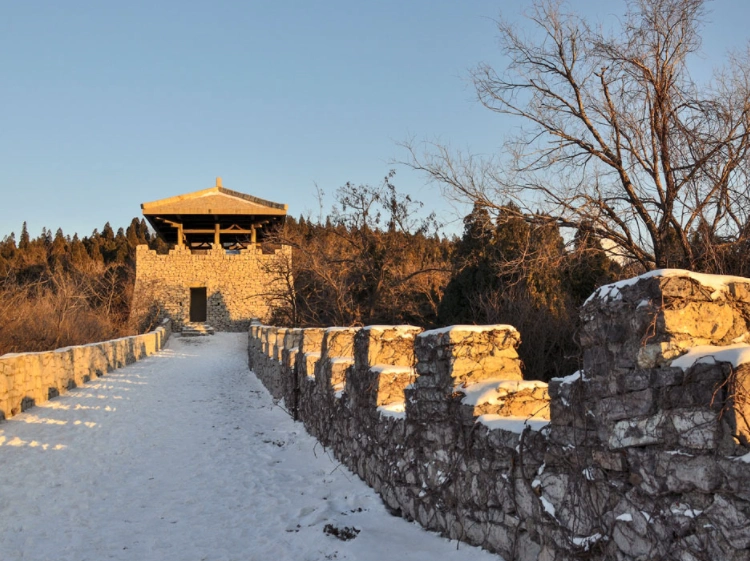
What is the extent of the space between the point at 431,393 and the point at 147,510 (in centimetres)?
288

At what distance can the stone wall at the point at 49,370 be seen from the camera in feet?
29.4

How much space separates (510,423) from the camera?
353 centimetres

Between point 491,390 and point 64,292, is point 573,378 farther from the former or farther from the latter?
point 64,292

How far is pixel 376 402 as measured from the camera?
18.1ft

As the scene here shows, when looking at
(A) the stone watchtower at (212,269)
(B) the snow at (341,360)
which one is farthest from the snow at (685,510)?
(A) the stone watchtower at (212,269)

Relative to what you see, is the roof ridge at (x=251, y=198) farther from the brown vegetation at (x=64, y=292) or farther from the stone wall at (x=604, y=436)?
the stone wall at (x=604, y=436)

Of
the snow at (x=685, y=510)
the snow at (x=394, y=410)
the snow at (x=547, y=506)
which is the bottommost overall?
the snow at (x=547, y=506)

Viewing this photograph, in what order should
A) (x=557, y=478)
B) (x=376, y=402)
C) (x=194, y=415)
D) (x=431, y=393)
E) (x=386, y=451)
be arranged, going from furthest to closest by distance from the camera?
(x=194, y=415), (x=376, y=402), (x=386, y=451), (x=431, y=393), (x=557, y=478)

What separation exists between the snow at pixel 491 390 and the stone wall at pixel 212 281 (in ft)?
95.5

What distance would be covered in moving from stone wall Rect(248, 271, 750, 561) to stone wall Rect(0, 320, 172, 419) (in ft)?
23.3

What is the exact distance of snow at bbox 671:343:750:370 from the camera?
87.0 inches

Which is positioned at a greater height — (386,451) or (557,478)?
(557,478)

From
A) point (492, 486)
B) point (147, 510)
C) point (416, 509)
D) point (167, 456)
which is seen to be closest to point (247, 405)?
point (167, 456)

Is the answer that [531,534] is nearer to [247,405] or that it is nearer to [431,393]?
[431,393]
